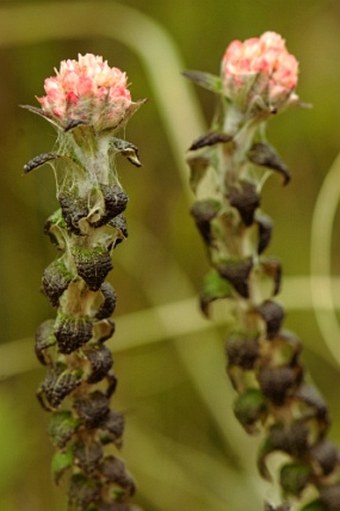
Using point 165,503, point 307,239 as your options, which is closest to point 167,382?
point 165,503

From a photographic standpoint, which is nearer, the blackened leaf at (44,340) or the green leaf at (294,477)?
the blackened leaf at (44,340)

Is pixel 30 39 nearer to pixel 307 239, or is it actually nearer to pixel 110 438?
pixel 307 239

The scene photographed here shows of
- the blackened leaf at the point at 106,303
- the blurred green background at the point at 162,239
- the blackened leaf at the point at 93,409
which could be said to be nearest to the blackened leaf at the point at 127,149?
the blackened leaf at the point at 106,303

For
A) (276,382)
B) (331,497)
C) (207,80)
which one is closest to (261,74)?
(207,80)

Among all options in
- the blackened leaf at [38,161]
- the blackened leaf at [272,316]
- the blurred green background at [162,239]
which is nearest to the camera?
the blackened leaf at [38,161]

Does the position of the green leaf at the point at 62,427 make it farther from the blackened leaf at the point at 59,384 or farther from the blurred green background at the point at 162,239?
the blurred green background at the point at 162,239

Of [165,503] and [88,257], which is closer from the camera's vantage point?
[88,257]

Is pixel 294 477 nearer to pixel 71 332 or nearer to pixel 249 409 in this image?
pixel 249 409

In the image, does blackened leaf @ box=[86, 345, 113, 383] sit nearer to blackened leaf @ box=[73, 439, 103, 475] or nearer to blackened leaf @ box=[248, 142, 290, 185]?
blackened leaf @ box=[73, 439, 103, 475]
